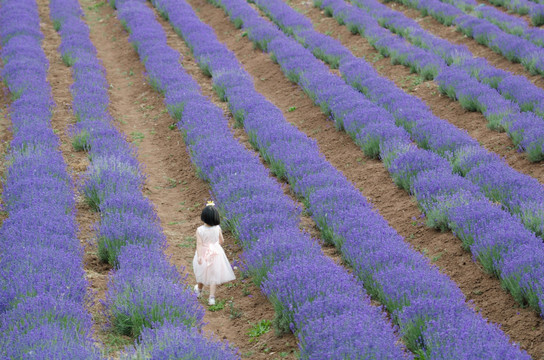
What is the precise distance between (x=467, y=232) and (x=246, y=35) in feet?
32.7

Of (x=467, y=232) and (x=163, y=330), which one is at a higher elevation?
(x=163, y=330)

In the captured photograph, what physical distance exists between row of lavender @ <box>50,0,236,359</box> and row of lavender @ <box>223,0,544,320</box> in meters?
2.41

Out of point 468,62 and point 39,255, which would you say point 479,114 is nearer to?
point 468,62

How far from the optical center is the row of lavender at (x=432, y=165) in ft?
17.4

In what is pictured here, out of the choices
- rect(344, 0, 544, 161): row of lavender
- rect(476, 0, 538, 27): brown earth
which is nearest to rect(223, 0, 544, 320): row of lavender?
rect(344, 0, 544, 161): row of lavender

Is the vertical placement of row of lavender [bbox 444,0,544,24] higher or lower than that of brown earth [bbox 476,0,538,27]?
higher

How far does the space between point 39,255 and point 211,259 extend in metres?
1.36

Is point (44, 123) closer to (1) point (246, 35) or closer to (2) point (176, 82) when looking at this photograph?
(2) point (176, 82)

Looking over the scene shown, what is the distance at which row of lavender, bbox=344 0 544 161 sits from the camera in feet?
27.2

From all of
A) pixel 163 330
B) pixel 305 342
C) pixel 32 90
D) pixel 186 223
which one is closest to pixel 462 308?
pixel 305 342

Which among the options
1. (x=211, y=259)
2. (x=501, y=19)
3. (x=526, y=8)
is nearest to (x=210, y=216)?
(x=211, y=259)

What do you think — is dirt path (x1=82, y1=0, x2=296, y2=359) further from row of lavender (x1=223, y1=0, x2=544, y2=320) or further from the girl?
row of lavender (x1=223, y1=0, x2=544, y2=320)

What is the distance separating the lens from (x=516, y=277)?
202 inches

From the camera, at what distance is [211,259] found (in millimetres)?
5609
